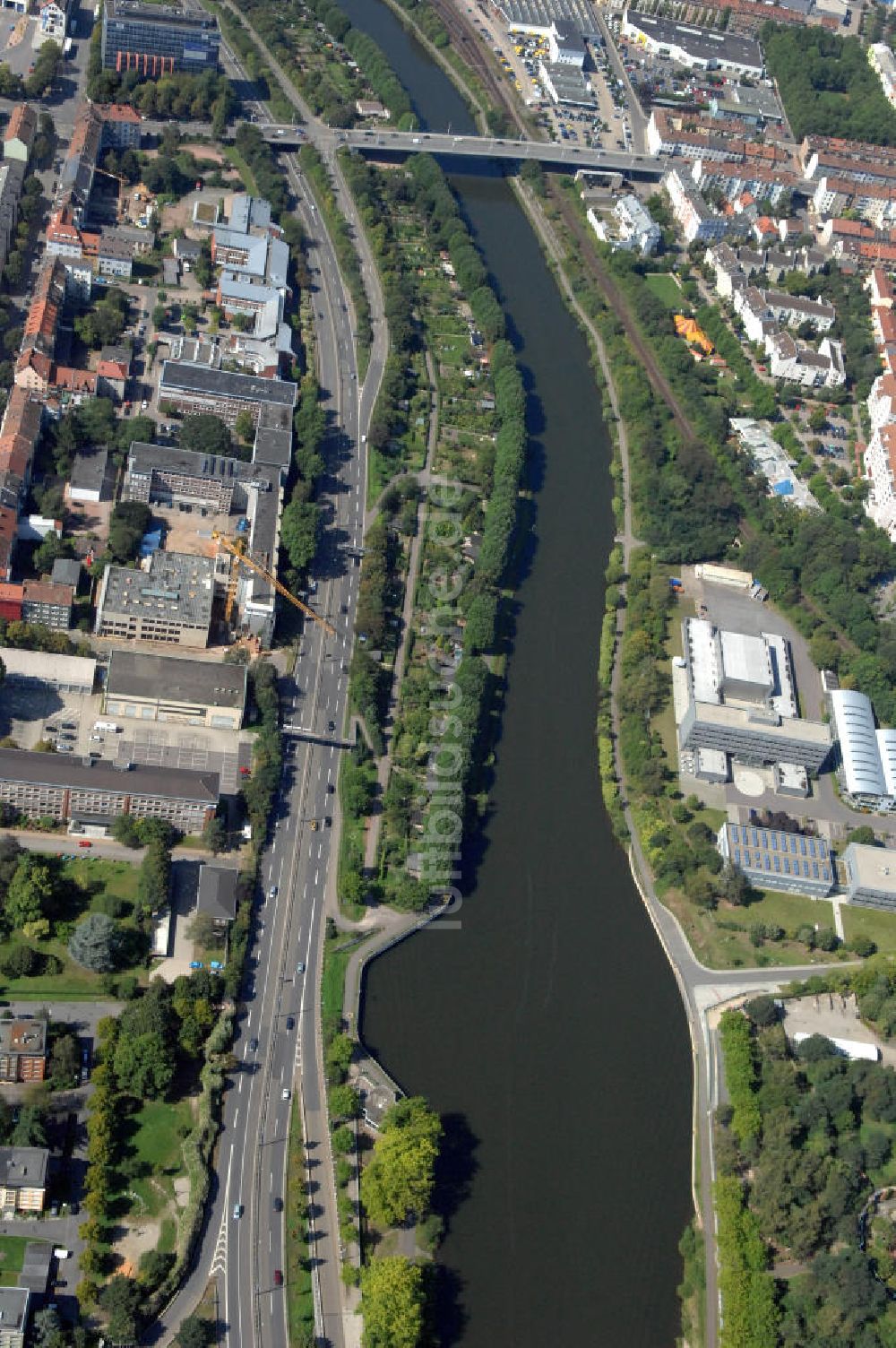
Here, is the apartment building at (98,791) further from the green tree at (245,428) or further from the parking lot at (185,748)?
the green tree at (245,428)

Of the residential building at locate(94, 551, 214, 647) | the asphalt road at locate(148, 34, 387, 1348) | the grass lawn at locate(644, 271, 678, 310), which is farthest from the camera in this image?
the grass lawn at locate(644, 271, 678, 310)

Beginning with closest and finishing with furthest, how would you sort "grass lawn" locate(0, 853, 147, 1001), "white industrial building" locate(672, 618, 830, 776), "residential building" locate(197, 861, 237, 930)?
1. "grass lawn" locate(0, 853, 147, 1001)
2. "residential building" locate(197, 861, 237, 930)
3. "white industrial building" locate(672, 618, 830, 776)

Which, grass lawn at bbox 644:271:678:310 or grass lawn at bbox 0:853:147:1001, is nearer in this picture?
grass lawn at bbox 0:853:147:1001

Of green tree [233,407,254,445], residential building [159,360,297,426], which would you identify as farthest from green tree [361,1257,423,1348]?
→ residential building [159,360,297,426]

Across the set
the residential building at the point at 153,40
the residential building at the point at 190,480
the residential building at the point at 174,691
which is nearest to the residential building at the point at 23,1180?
the residential building at the point at 174,691

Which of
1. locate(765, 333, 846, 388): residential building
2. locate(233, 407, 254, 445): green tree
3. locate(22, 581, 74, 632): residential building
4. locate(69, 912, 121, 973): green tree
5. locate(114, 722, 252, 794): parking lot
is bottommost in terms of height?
locate(69, 912, 121, 973): green tree

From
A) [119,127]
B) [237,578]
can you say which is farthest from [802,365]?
[119,127]

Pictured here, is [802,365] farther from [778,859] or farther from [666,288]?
[778,859]

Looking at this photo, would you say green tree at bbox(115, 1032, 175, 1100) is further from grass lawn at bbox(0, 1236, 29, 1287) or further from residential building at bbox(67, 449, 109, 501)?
residential building at bbox(67, 449, 109, 501)

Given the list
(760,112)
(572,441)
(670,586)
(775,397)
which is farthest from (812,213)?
(670,586)

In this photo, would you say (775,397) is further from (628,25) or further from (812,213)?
(628,25)
